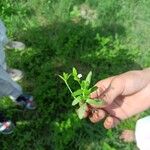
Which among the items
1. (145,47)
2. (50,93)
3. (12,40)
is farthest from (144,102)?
(12,40)

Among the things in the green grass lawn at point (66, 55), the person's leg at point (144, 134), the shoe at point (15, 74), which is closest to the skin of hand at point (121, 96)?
the person's leg at point (144, 134)

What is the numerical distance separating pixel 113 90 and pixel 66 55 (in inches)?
88.1

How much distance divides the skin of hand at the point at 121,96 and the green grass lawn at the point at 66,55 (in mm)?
1018

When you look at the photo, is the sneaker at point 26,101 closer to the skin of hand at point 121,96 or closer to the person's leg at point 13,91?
the person's leg at point 13,91

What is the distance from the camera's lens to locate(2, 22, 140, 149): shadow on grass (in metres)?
4.07

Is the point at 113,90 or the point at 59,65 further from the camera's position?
the point at 59,65

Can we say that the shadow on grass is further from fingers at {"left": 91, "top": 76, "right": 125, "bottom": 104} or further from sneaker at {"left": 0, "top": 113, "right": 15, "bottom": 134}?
fingers at {"left": 91, "top": 76, "right": 125, "bottom": 104}

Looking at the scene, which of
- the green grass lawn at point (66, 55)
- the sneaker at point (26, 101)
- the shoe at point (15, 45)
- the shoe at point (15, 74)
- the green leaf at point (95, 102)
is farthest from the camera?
the shoe at point (15, 45)

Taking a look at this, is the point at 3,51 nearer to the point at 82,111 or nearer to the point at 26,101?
the point at 26,101

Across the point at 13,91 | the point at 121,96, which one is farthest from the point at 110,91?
the point at 13,91

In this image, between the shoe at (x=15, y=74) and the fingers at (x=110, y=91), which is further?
the shoe at (x=15, y=74)

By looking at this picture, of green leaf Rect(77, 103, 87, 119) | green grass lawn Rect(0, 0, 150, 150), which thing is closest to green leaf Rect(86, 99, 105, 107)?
green leaf Rect(77, 103, 87, 119)

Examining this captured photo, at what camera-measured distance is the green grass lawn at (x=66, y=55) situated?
4.04 meters

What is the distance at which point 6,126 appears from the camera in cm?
409
